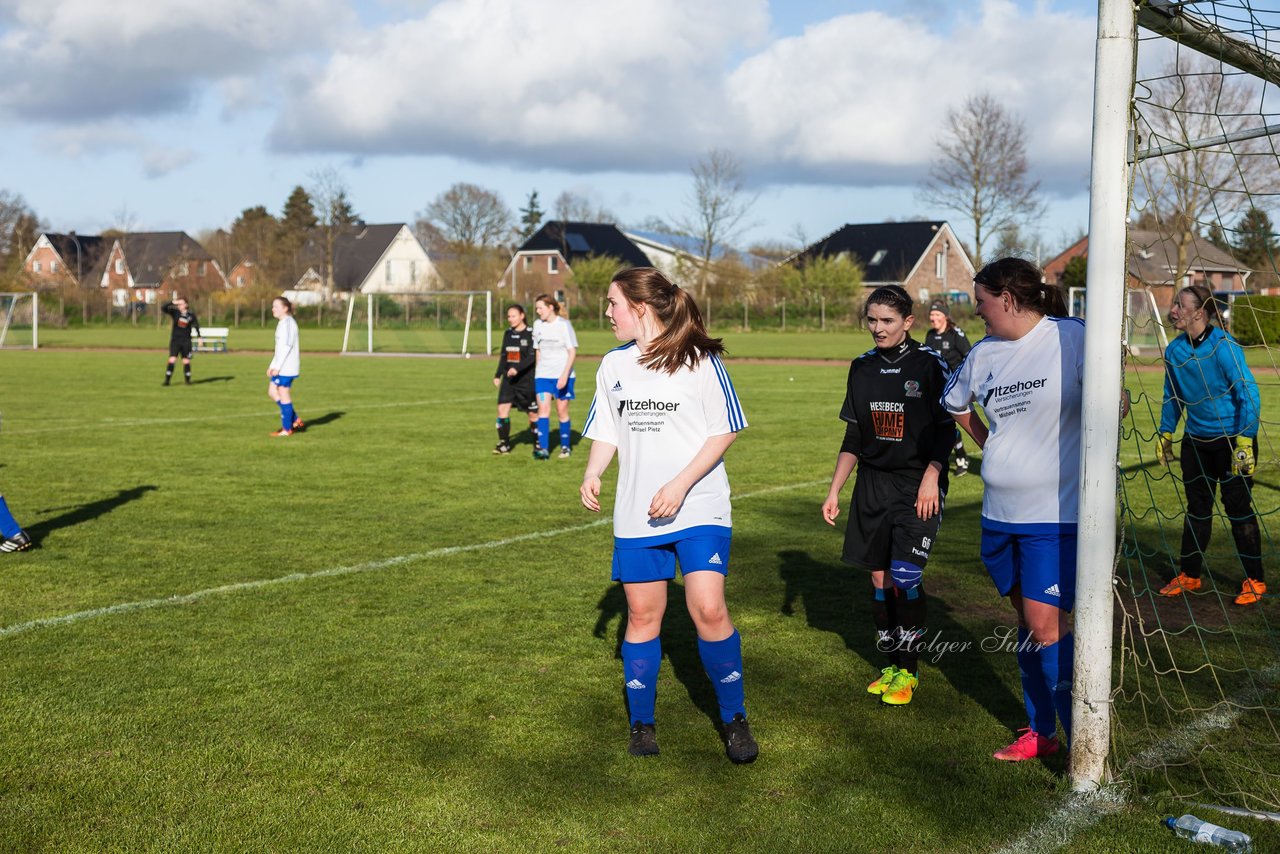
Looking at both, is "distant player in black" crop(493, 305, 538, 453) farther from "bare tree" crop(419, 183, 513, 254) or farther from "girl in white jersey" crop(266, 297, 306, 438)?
"bare tree" crop(419, 183, 513, 254)

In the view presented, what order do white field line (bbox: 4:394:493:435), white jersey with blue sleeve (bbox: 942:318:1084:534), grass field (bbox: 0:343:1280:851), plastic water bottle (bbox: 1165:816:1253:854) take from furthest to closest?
white field line (bbox: 4:394:493:435)
white jersey with blue sleeve (bbox: 942:318:1084:534)
grass field (bbox: 0:343:1280:851)
plastic water bottle (bbox: 1165:816:1253:854)

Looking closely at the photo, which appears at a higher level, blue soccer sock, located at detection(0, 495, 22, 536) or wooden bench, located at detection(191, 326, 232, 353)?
wooden bench, located at detection(191, 326, 232, 353)

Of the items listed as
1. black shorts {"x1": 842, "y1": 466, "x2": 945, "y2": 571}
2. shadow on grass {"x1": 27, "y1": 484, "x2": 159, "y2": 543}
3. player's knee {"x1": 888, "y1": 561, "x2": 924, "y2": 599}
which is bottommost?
shadow on grass {"x1": 27, "y1": 484, "x2": 159, "y2": 543}

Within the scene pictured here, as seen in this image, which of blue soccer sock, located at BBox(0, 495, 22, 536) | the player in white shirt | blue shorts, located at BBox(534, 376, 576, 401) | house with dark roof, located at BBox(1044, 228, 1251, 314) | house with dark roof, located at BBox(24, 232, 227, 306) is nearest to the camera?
house with dark roof, located at BBox(1044, 228, 1251, 314)

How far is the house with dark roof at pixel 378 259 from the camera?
9093 centimetres

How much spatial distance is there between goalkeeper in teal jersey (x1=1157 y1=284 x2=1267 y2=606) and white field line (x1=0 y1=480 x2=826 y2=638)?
4252 millimetres

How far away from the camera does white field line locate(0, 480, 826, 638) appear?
20.5 ft

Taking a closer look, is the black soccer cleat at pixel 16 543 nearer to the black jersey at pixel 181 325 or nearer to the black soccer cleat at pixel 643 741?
the black soccer cleat at pixel 643 741

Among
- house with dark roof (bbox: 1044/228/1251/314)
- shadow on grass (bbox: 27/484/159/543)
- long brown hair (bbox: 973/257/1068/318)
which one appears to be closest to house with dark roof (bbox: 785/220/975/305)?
shadow on grass (bbox: 27/484/159/543)

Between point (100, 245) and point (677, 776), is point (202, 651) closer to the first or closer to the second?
point (677, 776)

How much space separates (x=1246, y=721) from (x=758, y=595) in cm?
279

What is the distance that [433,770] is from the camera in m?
4.33

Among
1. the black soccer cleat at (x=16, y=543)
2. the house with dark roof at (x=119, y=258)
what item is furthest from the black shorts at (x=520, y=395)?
the house with dark roof at (x=119, y=258)

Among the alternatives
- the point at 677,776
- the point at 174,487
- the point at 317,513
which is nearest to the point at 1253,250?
the point at 677,776
